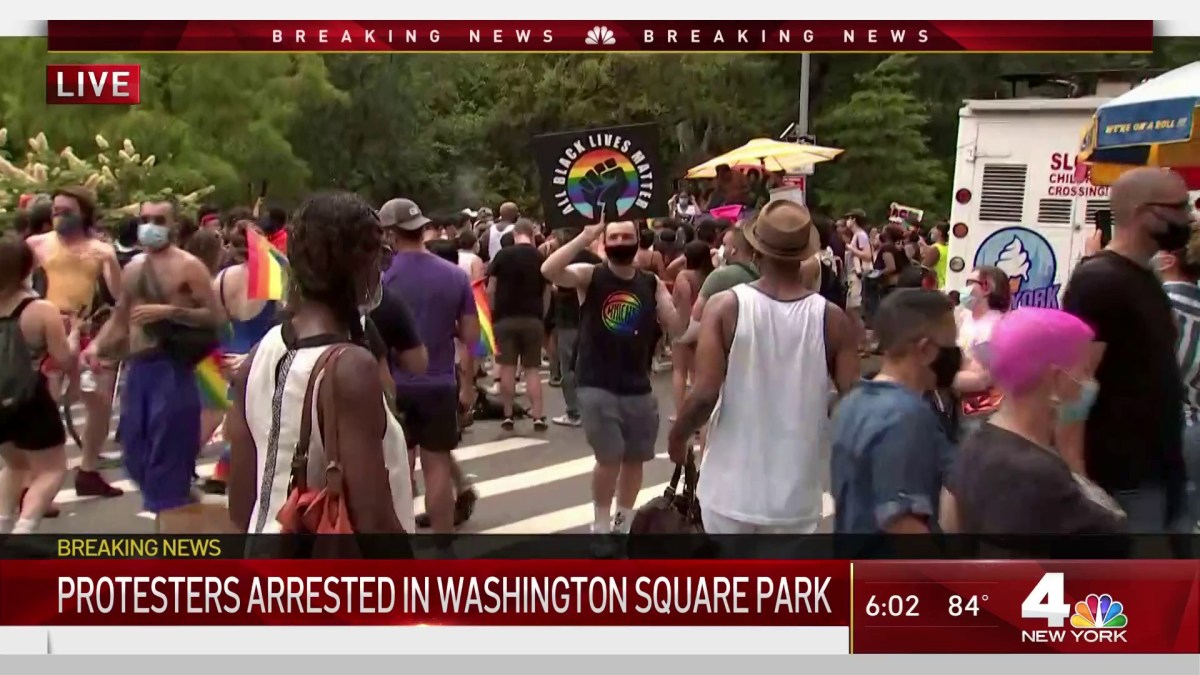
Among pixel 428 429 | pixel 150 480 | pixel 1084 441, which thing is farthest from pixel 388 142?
pixel 1084 441

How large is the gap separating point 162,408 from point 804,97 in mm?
5436

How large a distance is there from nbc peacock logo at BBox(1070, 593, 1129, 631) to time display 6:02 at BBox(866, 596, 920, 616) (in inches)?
19.9

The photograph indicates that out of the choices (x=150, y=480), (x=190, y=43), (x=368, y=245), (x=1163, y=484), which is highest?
(x=190, y=43)

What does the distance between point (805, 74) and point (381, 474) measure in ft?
13.9

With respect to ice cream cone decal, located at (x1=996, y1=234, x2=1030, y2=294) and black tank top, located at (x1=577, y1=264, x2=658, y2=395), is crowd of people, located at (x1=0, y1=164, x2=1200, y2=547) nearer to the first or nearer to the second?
black tank top, located at (x1=577, y1=264, x2=658, y2=395)

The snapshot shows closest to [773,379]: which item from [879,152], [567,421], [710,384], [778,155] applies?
[710,384]

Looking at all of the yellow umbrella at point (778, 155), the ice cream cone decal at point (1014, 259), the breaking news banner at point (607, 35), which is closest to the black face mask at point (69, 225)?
the breaking news banner at point (607, 35)

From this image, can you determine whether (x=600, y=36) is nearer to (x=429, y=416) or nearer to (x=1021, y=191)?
(x=429, y=416)

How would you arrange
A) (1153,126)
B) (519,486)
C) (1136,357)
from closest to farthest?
(1136,357) → (1153,126) → (519,486)

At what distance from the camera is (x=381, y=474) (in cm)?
301

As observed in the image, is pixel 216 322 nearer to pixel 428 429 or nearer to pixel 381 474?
pixel 428 429

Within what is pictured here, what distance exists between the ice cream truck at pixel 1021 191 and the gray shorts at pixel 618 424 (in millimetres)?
3332

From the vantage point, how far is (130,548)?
4398 millimetres

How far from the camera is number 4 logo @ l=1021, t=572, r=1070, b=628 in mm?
4207
